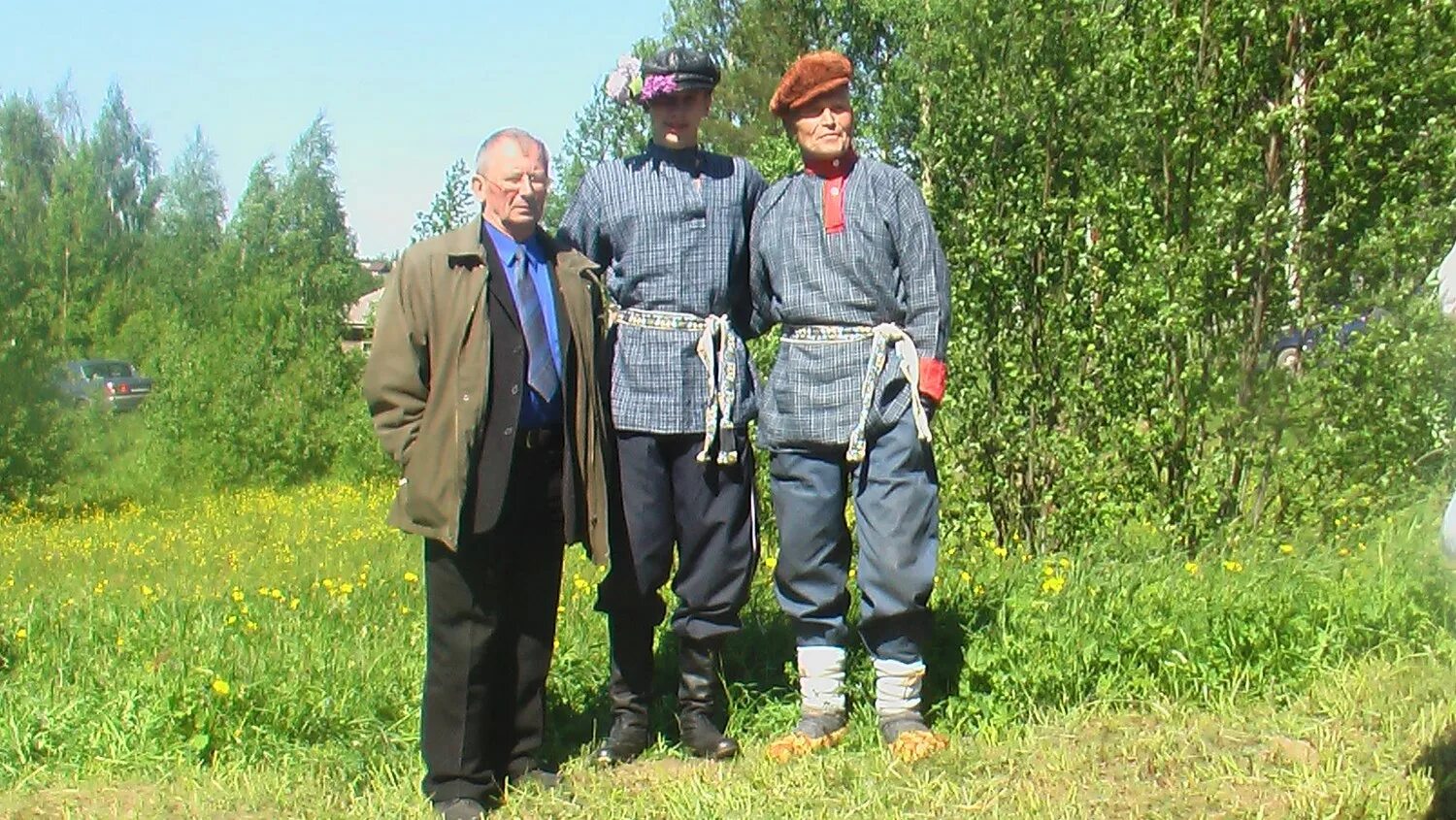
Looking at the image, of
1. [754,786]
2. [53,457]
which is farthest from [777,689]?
[53,457]

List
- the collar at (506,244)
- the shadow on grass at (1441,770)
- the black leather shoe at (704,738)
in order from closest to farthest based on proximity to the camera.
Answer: the shadow on grass at (1441,770) < the collar at (506,244) < the black leather shoe at (704,738)

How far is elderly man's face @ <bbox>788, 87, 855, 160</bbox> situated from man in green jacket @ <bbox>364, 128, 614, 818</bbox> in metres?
0.77

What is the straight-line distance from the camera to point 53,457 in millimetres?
22578

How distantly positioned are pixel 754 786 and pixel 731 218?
1638 millimetres

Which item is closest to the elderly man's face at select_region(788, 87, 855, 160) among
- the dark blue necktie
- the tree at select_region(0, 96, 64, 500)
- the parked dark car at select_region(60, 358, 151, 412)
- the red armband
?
the red armband

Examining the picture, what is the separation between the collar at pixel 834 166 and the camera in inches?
175

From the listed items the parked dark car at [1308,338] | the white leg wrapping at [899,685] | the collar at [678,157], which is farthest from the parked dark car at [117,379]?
the white leg wrapping at [899,685]

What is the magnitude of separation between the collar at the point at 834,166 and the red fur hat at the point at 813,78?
0.60 feet

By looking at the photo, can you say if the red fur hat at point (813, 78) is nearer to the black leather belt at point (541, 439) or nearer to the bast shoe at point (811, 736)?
the black leather belt at point (541, 439)

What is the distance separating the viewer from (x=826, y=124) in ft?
14.4

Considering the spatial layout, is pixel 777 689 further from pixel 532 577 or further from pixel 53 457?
pixel 53 457

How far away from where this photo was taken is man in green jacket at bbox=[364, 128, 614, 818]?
396 cm

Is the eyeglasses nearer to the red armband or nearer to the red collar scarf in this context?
the red collar scarf

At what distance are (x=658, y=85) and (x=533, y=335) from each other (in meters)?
0.85
